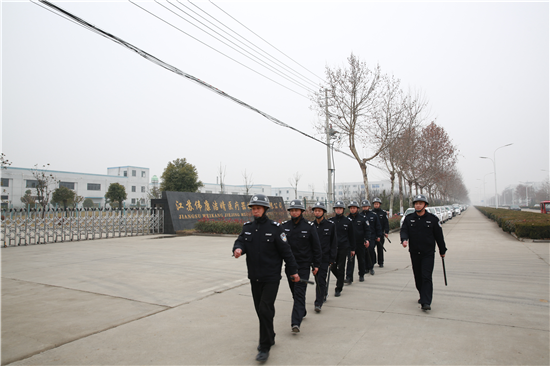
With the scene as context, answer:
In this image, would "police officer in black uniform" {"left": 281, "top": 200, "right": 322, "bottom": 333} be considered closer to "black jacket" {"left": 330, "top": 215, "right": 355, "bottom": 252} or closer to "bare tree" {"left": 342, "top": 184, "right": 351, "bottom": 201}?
"black jacket" {"left": 330, "top": 215, "right": 355, "bottom": 252}

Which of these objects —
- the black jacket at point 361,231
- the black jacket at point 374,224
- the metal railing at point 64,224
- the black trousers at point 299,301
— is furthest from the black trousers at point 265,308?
the metal railing at point 64,224

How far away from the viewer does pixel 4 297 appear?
239 inches

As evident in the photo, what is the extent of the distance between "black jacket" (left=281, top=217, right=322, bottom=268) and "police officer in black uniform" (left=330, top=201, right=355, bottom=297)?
1.38m

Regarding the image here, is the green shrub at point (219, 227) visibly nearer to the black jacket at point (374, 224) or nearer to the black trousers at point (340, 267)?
the black jacket at point (374, 224)

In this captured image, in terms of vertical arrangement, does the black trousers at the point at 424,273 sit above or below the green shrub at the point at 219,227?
above

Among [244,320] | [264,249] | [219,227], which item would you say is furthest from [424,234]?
[219,227]

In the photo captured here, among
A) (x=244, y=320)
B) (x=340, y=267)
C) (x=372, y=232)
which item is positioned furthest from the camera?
(x=372, y=232)

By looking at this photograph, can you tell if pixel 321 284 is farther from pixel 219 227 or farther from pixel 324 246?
pixel 219 227

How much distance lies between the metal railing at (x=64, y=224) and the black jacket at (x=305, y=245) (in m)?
12.5

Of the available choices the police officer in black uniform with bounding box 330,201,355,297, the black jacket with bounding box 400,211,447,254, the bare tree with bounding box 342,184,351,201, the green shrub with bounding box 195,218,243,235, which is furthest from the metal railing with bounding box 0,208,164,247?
the bare tree with bounding box 342,184,351,201

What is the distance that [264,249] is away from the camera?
12.6 feet

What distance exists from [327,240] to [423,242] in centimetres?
140

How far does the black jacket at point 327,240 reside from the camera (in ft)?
17.7

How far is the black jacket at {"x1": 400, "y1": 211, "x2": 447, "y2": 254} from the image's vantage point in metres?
5.30
